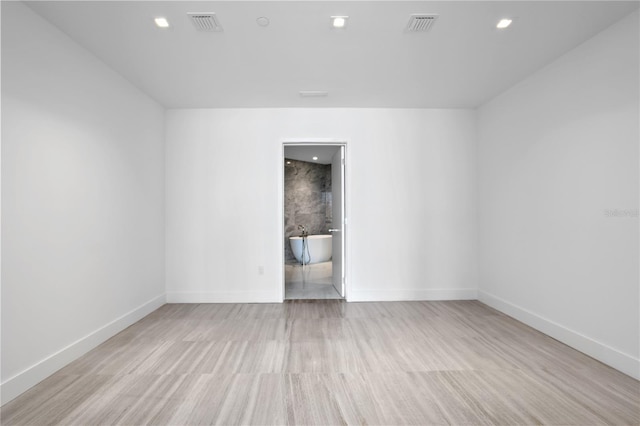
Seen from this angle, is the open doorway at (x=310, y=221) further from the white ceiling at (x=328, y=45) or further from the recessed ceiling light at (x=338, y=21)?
the recessed ceiling light at (x=338, y=21)

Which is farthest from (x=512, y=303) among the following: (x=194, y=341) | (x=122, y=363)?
(x=122, y=363)

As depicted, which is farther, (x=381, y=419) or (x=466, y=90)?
(x=466, y=90)

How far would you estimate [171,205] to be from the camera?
440 centimetres

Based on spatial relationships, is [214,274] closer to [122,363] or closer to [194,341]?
[194,341]

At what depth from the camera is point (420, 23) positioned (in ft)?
8.05

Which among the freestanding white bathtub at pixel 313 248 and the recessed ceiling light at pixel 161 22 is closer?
the recessed ceiling light at pixel 161 22

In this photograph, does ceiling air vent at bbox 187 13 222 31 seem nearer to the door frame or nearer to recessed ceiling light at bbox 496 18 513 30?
the door frame

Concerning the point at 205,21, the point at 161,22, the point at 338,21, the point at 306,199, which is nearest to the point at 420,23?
the point at 338,21

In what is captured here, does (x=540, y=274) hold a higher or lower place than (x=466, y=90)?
lower

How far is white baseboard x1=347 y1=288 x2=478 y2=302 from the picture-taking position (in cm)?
443

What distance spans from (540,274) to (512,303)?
62 cm

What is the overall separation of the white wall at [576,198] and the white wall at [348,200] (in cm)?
57

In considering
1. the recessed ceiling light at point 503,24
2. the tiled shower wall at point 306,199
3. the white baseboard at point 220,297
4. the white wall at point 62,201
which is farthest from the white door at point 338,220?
the tiled shower wall at point 306,199

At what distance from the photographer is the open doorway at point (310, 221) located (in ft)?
16.7
